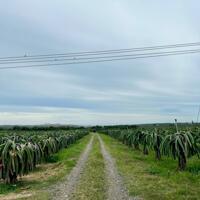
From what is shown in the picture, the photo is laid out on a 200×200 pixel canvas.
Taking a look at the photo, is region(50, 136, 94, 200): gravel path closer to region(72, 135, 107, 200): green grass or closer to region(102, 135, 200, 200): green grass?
region(72, 135, 107, 200): green grass

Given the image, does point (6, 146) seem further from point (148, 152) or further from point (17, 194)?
point (148, 152)

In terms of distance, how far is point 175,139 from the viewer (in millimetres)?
20062

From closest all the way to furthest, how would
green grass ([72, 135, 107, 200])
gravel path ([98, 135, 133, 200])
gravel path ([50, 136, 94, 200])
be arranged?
gravel path ([98, 135, 133, 200]) → green grass ([72, 135, 107, 200]) → gravel path ([50, 136, 94, 200])

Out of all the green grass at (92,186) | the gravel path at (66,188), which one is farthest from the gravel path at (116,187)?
the gravel path at (66,188)

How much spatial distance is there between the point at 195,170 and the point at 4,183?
9473 mm

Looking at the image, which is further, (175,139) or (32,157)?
(175,139)

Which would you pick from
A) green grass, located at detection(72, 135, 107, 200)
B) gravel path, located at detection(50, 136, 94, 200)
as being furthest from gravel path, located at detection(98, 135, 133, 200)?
gravel path, located at detection(50, 136, 94, 200)

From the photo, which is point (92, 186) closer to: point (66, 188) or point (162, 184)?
point (66, 188)

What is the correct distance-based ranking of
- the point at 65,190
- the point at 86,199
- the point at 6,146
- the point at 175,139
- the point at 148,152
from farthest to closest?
1. the point at 148,152
2. the point at 175,139
3. the point at 6,146
4. the point at 65,190
5. the point at 86,199

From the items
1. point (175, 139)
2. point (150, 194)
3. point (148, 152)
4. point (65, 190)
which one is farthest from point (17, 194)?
point (148, 152)

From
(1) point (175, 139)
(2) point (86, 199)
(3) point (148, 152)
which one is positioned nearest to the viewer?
(2) point (86, 199)

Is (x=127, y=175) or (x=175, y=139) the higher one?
(x=175, y=139)

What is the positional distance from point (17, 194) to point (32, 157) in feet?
10.8

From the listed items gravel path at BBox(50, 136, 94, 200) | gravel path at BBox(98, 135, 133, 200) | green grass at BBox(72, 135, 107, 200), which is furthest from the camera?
gravel path at BBox(50, 136, 94, 200)
